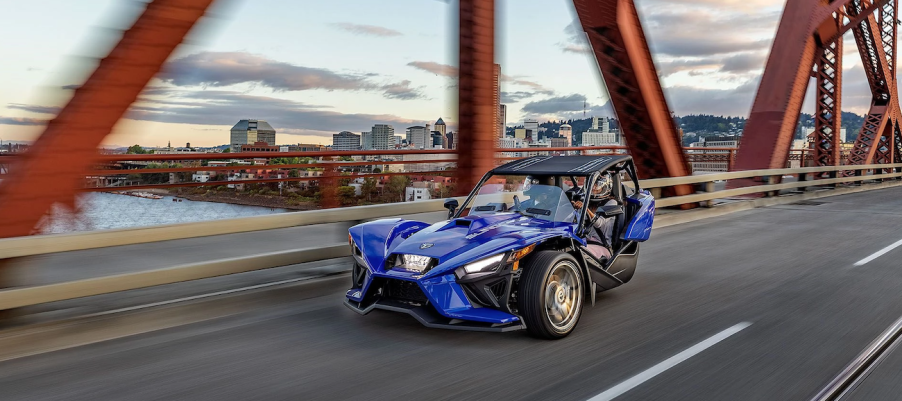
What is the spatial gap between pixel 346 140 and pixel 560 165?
7.99 m

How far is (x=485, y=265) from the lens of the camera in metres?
4.73

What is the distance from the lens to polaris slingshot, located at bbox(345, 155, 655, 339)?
15.5 feet

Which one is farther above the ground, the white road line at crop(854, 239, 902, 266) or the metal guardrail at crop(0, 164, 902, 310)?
the metal guardrail at crop(0, 164, 902, 310)

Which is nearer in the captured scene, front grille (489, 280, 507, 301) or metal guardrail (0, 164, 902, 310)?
metal guardrail (0, 164, 902, 310)

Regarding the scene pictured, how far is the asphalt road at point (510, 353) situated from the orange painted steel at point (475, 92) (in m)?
2.74

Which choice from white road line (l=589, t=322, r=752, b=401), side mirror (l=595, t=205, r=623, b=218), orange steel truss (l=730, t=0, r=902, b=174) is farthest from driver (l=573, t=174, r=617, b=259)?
orange steel truss (l=730, t=0, r=902, b=174)

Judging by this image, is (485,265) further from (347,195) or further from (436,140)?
(436,140)

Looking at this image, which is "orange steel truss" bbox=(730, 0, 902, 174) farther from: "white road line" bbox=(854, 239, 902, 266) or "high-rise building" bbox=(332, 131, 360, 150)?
"high-rise building" bbox=(332, 131, 360, 150)

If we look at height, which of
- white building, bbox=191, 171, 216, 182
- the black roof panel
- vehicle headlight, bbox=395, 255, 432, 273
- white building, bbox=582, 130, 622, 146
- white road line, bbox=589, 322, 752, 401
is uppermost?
white building, bbox=582, 130, 622, 146

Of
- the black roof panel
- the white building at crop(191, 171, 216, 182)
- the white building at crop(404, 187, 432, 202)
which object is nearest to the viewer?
the black roof panel

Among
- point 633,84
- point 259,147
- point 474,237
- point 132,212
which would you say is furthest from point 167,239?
point 633,84

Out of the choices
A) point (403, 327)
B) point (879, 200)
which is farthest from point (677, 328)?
point (879, 200)

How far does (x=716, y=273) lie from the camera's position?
7.70 meters

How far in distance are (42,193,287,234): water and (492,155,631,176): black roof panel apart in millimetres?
2663
